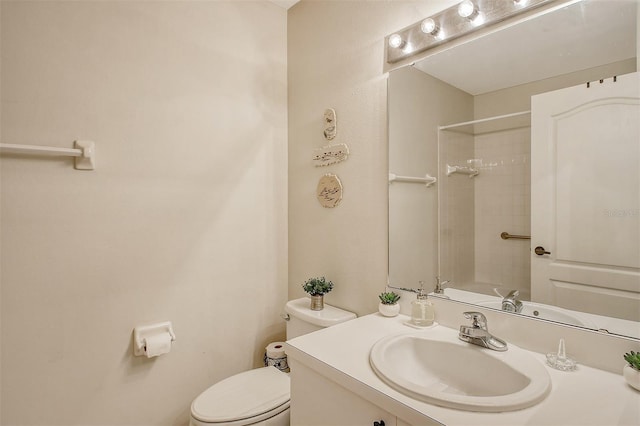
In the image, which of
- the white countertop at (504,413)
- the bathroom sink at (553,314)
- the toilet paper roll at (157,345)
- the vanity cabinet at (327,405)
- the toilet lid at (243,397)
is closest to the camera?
the white countertop at (504,413)

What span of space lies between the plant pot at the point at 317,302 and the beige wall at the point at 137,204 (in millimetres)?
398

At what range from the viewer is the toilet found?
4.23 feet

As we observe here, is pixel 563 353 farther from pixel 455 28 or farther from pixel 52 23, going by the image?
pixel 52 23

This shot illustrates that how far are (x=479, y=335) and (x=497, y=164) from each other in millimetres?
574

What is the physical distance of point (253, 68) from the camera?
1.85 metres

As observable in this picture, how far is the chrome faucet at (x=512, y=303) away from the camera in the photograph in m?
1.10

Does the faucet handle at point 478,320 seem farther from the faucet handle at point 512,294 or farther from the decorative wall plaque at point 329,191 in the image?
the decorative wall plaque at point 329,191

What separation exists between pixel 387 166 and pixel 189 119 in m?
0.99

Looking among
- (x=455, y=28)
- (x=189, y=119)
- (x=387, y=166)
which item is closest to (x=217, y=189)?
(x=189, y=119)

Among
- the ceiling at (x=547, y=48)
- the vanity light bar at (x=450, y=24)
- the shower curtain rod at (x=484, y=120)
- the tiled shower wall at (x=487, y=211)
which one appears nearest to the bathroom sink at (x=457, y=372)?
the tiled shower wall at (x=487, y=211)

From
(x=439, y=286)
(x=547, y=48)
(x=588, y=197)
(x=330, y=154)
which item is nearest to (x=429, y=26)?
(x=547, y=48)

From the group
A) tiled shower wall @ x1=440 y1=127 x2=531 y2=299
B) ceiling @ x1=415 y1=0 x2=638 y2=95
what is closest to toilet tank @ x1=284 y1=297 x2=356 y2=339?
tiled shower wall @ x1=440 y1=127 x2=531 y2=299

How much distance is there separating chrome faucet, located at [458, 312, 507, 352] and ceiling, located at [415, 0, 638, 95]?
31.2 inches

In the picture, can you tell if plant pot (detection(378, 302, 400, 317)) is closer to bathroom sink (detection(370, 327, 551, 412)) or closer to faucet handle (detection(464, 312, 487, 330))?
bathroom sink (detection(370, 327, 551, 412))
